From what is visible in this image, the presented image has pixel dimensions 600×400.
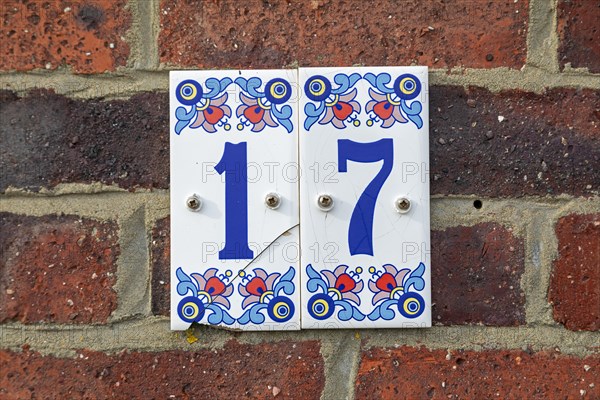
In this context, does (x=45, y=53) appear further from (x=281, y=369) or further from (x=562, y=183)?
(x=562, y=183)

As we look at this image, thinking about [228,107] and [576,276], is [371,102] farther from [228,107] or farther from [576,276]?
[576,276]

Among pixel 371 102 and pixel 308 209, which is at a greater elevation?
pixel 371 102

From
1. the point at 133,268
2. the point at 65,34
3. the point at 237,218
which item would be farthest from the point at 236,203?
the point at 65,34

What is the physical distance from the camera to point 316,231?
718 millimetres

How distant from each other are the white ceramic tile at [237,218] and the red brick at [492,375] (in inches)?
4.8

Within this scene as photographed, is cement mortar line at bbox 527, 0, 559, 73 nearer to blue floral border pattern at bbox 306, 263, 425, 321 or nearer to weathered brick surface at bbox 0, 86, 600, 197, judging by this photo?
weathered brick surface at bbox 0, 86, 600, 197

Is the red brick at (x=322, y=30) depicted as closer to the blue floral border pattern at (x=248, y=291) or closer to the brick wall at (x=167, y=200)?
the brick wall at (x=167, y=200)

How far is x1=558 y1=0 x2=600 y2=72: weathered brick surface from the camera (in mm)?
729

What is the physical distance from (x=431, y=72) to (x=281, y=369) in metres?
0.32

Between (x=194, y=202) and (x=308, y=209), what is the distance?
4.2 inches

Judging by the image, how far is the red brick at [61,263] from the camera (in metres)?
0.73

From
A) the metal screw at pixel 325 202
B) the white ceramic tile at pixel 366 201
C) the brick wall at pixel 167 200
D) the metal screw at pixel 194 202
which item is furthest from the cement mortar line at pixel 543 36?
the metal screw at pixel 194 202

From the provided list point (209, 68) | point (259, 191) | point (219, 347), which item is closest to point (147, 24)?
point (209, 68)

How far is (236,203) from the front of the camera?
0.72 metres
